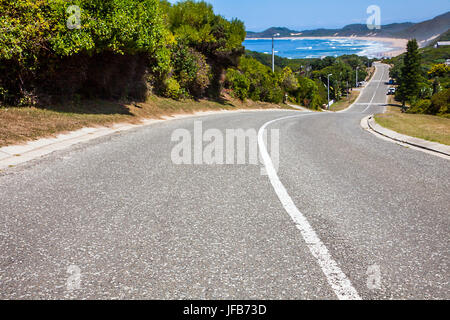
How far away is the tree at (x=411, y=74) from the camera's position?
82.4m

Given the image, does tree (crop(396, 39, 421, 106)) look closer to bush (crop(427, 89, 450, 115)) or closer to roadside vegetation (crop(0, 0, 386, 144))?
bush (crop(427, 89, 450, 115))

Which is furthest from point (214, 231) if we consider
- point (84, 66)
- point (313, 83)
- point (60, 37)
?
point (313, 83)

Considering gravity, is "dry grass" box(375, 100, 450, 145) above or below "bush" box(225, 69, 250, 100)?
below

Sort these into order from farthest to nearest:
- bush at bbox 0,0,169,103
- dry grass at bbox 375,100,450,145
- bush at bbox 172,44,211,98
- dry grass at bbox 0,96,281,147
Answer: bush at bbox 172,44,211,98
dry grass at bbox 375,100,450,145
bush at bbox 0,0,169,103
dry grass at bbox 0,96,281,147

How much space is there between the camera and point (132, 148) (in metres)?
8.37

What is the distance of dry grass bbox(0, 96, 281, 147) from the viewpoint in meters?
8.60

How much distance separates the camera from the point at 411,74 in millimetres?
83125

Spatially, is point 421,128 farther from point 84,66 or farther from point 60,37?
point 84,66

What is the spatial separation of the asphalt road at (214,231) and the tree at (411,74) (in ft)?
292

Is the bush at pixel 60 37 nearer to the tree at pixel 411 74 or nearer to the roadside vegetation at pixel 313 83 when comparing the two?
the roadside vegetation at pixel 313 83

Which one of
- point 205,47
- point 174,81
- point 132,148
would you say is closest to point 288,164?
point 132,148

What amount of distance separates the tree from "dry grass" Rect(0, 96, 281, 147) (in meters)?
79.9

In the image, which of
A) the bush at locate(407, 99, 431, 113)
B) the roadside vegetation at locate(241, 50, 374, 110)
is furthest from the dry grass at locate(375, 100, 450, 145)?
the roadside vegetation at locate(241, 50, 374, 110)
